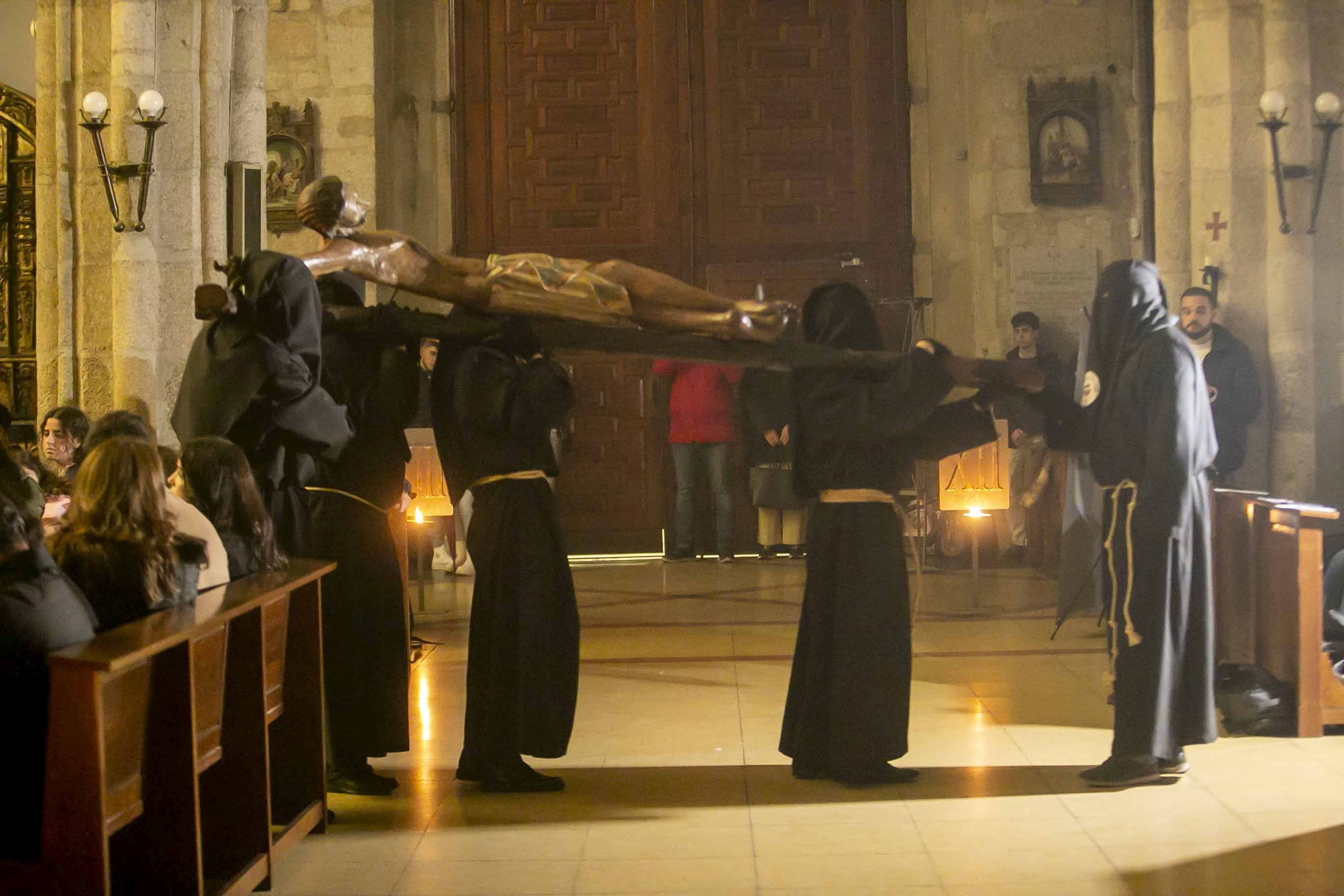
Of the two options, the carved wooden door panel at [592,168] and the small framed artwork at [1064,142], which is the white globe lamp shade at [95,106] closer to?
the carved wooden door panel at [592,168]

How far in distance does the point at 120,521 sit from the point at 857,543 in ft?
7.99

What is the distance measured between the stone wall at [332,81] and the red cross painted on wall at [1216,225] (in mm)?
5827

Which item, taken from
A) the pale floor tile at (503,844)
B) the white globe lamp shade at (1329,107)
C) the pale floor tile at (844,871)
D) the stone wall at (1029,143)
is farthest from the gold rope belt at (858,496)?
the stone wall at (1029,143)

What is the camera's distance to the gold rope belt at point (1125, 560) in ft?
16.1

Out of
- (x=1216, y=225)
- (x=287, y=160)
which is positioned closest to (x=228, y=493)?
(x=1216, y=225)

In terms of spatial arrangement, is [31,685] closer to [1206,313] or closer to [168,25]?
[168,25]

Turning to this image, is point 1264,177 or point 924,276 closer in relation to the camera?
point 1264,177

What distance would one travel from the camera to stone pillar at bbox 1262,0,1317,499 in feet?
25.4

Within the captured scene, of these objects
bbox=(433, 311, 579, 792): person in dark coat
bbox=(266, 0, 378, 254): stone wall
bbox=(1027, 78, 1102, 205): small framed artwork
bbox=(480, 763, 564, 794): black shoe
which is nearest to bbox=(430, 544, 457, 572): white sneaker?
bbox=(266, 0, 378, 254): stone wall

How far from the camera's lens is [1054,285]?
33.9ft

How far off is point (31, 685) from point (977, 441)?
10.3 feet

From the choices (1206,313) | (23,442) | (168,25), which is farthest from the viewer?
(23,442)

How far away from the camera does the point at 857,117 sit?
1120 cm

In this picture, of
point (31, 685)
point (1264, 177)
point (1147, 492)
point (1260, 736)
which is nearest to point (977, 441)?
point (1147, 492)
